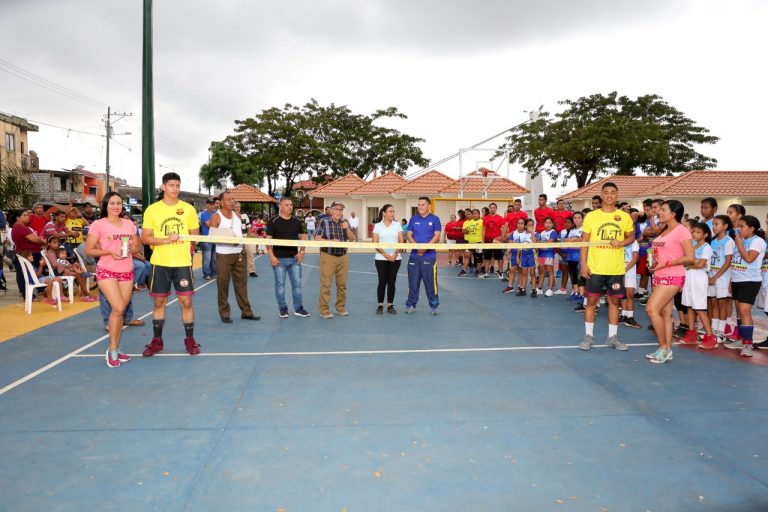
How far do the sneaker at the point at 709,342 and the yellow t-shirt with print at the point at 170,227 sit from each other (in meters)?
6.29

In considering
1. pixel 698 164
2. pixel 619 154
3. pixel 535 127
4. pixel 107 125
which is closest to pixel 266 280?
pixel 535 127

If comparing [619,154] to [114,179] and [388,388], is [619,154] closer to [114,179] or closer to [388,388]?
[388,388]

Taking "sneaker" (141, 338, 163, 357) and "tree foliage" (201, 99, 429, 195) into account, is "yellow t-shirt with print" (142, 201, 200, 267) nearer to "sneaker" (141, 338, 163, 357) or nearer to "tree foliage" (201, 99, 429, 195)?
"sneaker" (141, 338, 163, 357)

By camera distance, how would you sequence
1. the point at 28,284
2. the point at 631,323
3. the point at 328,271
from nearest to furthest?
the point at 631,323
the point at 328,271
the point at 28,284

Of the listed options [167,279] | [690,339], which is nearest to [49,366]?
[167,279]

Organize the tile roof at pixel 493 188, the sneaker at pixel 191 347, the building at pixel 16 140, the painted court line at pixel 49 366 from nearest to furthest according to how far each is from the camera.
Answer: the painted court line at pixel 49 366, the sneaker at pixel 191 347, the tile roof at pixel 493 188, the building at pixel 16 140

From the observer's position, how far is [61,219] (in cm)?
1012

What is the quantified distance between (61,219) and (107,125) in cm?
3780

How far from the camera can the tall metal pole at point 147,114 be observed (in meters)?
9.07

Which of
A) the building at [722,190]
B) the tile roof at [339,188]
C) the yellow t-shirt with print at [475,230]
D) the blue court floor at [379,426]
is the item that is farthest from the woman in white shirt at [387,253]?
the tile roof at [339,188]

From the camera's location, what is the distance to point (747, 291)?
20.4 feet

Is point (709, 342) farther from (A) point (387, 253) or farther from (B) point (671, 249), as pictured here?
Answer: (A) point (387, 253)

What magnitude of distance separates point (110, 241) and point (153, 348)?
135 cm

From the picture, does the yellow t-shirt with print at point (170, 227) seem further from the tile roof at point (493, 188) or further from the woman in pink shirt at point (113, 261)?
the tile roof at point (493, 188)
